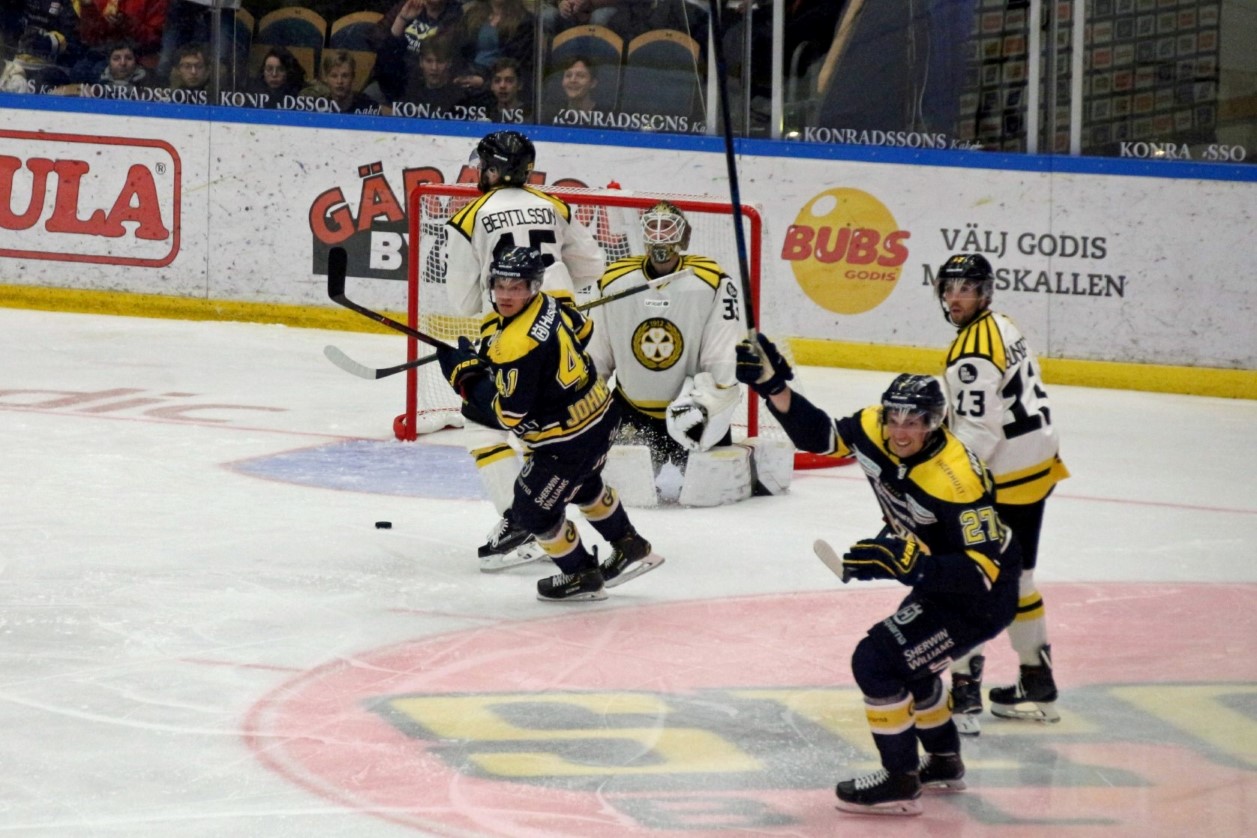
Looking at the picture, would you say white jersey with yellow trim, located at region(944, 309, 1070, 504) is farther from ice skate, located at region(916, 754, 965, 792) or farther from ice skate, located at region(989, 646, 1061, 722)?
ice skate, located at region(916, 754, 965, 792)

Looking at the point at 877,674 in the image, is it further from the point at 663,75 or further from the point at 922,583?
the point at 663,75

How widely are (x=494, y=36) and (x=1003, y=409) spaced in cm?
631

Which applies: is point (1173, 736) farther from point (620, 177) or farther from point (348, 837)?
point (620, 177)

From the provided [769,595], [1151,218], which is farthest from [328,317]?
[769,595]

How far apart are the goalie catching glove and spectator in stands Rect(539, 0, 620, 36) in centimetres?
383

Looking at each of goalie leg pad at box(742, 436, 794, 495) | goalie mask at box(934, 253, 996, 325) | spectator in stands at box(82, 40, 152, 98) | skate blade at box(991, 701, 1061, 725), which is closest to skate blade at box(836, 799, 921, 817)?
skate blade at box(991, 701, 1061, 725)

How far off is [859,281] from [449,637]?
196 inches

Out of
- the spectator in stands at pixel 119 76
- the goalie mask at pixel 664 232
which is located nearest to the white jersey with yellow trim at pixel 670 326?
the goalie mask at pixel 664 232

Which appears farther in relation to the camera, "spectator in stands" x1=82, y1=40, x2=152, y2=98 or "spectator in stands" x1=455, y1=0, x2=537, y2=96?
"spectator in stands" x1=82, y1=40, x2=152, y2=98

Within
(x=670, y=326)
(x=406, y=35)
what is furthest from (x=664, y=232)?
(x=406, y=35)

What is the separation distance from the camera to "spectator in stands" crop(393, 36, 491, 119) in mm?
9758

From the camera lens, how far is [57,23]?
10312 mm

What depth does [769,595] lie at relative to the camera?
501 centimetres

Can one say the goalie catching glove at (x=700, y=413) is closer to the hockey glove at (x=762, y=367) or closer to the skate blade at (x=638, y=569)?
the skate blade at (x=638, y=569)
